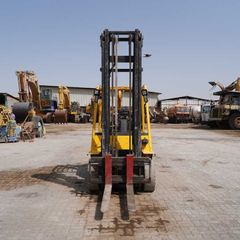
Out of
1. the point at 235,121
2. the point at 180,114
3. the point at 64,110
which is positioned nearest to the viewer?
the point at 235,121

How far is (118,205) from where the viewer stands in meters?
6.36

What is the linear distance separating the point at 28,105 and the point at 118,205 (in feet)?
56.1

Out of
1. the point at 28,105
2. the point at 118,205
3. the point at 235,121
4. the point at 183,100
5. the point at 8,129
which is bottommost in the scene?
the point at 118,205

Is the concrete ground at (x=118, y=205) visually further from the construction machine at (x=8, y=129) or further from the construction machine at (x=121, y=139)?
the construction machine at (x=8, y=129)

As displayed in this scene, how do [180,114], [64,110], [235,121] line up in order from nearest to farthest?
[235,121]
[64,110]
[180,114]

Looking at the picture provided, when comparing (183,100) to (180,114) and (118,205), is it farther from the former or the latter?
(118,205)

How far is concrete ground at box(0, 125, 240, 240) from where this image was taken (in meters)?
5.09

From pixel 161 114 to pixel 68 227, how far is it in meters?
37.8

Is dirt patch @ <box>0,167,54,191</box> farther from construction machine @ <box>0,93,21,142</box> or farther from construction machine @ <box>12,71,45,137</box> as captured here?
construction machine @ <box>12,71,45,137</box>

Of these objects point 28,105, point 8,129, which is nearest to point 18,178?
point 8,129

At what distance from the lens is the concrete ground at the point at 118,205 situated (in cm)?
509

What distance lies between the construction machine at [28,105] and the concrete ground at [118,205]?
992 cm

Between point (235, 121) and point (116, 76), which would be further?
point (235, 121)

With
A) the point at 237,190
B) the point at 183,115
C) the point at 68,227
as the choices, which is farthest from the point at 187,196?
the point at 183,115
